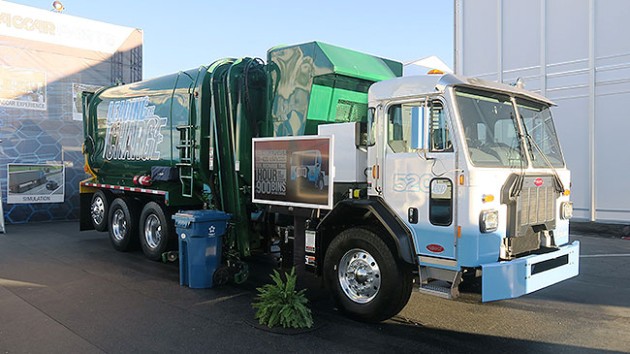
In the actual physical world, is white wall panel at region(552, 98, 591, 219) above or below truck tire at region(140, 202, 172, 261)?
above

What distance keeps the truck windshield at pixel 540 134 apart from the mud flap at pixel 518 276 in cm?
111

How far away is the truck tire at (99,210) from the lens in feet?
35.9

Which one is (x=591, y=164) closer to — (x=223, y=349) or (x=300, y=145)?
(x=300, y=145)

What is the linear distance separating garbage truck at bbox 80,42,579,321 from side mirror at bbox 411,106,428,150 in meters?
0.01

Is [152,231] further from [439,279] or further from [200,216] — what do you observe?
[439,279]

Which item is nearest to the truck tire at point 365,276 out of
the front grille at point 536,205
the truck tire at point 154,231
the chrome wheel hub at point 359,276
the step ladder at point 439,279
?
the chrome wheel hub at point 359,276

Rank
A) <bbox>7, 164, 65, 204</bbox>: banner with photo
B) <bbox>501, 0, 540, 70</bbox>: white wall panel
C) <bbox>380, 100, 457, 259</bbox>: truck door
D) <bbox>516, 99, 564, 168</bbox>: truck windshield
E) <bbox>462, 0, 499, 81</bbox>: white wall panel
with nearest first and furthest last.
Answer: <bbox>380, 100, 457, 259</bbox>: truck door
<bbox>516, 99, 564, 168</bbox>: truck windshield
<bbox>7, 164, 65, 204</bbox>: banner with photo
<bbox>501, 0, 540, 70</bbox>: white wall panel
<bbox>462, 0, 499, 81</bbox>: white wall panel

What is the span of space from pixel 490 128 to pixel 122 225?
7.71m

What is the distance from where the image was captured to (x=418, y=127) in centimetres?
509

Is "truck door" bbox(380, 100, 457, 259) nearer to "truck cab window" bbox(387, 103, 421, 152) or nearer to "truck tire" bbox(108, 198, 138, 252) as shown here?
"truck cab window" bbox(387, 103, 421, 152)

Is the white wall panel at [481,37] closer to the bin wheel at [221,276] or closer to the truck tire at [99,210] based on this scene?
the truck tire at [99,210]

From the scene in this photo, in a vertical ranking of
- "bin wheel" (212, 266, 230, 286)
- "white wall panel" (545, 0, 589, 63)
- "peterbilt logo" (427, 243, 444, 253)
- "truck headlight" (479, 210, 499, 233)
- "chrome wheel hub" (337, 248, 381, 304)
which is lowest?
"bin wheel" (212, 266, 230, 286)

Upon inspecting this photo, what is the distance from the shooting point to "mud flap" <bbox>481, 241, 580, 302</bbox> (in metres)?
4.75

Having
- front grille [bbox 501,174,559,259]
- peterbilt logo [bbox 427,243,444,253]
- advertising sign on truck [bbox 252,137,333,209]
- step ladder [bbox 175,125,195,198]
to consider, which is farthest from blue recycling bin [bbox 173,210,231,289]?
front grille [bbox 501,174,559,259]
